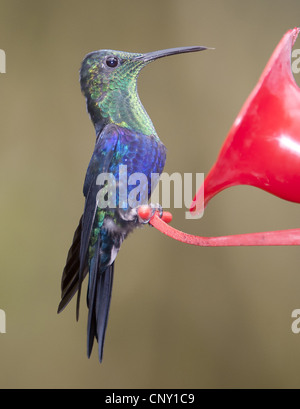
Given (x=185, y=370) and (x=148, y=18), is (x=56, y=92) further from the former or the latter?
(x=185, y=370)

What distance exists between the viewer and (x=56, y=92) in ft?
7.33

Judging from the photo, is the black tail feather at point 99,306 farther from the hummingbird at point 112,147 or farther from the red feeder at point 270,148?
the red feeder at point 270,148

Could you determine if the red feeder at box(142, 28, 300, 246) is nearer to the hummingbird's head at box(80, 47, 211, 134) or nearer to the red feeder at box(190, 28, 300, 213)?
the red feeder at box(190, 28, 300, 213)

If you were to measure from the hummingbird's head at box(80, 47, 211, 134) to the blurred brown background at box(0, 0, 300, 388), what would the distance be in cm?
106

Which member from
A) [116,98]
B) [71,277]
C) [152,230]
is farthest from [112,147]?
[152,230]

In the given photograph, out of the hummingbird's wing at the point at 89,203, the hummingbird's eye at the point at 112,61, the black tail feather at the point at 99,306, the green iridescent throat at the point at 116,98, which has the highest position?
the hummingbird's eye at the point at 112,61

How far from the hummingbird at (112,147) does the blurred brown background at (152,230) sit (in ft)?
3.45

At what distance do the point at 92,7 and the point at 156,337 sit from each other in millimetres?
1498

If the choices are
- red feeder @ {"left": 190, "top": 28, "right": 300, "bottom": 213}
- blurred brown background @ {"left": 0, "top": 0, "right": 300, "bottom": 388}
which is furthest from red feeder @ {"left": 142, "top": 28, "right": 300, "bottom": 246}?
blurred brown background @ {"left": 0, "top": 0, "right": 300, "bottom": 388}

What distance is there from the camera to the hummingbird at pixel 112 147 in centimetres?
108

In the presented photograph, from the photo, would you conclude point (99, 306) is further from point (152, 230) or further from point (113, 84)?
point (152, 230)

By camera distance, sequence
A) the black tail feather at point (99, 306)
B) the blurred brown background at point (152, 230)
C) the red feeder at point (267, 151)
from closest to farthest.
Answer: the red feeder at point (267, 151) < the black tail feather at point (99, 306) < the blurred brown background at point (152, 230)

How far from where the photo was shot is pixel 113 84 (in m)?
1.13

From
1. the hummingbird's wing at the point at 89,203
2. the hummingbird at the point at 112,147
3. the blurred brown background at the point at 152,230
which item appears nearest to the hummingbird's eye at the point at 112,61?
the hummingbird at the point at 112,147
